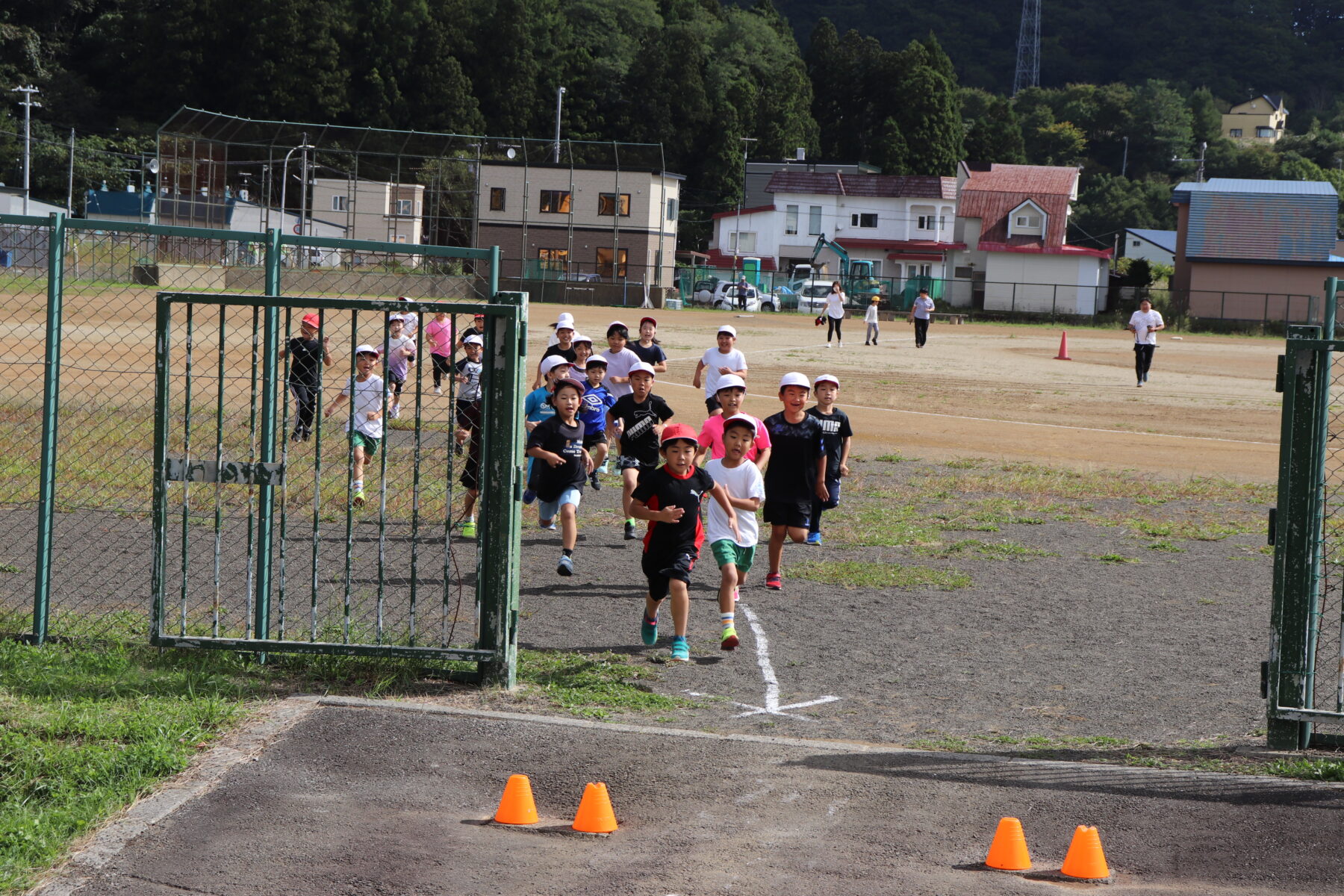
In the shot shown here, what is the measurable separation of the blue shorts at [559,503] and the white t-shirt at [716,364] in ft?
12.8

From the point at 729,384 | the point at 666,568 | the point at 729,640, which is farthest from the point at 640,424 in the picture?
the point at 729,640

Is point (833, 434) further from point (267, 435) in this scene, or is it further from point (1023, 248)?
point (1023, 248)

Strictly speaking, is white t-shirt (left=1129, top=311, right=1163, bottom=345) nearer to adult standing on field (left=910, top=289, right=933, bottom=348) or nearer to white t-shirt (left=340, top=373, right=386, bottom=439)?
adult standing on field (left=910, top=289, right=933, bottom=348)

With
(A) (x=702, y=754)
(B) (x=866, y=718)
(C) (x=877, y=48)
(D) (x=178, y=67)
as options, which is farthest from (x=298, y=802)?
(C) (x=877, y=48)

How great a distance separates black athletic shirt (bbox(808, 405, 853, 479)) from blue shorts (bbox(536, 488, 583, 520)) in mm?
2004

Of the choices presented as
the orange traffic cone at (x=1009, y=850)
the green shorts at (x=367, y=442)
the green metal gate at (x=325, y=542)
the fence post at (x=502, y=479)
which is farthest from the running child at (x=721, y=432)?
the orange traffic cone at (x=1009, y=850)

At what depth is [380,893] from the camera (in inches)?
176

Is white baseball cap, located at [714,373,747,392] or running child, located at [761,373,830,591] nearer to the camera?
white baseball cap, located at [714,373,747,392]

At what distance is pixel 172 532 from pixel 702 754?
629 centimetres

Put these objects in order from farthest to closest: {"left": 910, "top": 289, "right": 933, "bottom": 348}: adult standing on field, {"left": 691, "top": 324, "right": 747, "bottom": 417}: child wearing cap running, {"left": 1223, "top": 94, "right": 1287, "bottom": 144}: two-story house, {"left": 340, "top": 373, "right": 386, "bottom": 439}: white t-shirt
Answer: {"left": 1223, "top": 94, "right": 1287, "bottom": 144}: two-story house, {"left": 910, "top": 289, "right": 933, "bottom": 348}: adult standing on field, {"left": 691, "top": 324, "right": 747, "bottom": 417}: child wearing cap running, {"left": 340, "top": 373, "right": 386, "bottom": 439}: white t-shirt

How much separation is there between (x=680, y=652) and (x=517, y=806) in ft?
9.06

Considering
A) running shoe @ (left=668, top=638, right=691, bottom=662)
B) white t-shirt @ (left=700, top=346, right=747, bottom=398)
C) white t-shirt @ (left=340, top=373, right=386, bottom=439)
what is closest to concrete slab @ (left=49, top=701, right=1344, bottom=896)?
running shoe @ (left=668, top=638, right=691, bottom=662)

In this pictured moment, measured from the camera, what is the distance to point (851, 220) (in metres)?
85.0

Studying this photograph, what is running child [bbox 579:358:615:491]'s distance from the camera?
37.4 feet
